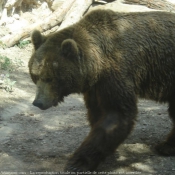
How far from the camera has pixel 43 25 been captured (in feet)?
41.7

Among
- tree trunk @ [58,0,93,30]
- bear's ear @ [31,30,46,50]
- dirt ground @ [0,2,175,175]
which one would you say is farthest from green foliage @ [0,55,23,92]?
bear's ear @ [31,30,46,50]

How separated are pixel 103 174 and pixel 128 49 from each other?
171 centimetres

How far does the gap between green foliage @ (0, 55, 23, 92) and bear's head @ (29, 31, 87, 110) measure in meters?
4.03

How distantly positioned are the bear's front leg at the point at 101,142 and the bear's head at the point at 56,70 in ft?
2.04

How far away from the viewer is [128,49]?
5.16 meters

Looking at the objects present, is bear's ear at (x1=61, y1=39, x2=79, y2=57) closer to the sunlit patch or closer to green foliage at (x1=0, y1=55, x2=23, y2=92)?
the sunlit patch

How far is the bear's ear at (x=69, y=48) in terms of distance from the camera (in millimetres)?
4900

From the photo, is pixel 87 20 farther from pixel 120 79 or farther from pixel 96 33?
pixel 120 79

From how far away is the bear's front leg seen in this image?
16.3 feet

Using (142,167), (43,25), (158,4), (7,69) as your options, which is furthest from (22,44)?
(142,167)

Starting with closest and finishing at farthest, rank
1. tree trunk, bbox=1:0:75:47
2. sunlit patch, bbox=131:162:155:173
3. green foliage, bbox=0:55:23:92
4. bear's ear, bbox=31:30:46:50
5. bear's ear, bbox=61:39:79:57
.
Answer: bear's ear, bbox=61:39:79:57 < bear's ear, bbox=31:30:46:50 < sunlit patch, bbox=131:162:155:173 < green foliage, bbox=0:55:23:92 < tree trunk, bbox=1:0:75:47

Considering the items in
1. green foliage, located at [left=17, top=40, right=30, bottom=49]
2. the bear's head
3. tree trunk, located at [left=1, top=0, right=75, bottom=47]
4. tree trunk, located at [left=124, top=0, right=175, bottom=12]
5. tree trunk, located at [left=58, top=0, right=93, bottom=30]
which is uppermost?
the bear's head

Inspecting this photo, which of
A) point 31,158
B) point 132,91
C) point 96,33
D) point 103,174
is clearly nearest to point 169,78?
point 132,91

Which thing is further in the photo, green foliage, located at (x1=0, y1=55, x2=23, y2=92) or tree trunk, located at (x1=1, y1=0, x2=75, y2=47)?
tree trunk, located at (x1=1, y1=0, x2=75, y2=47)
